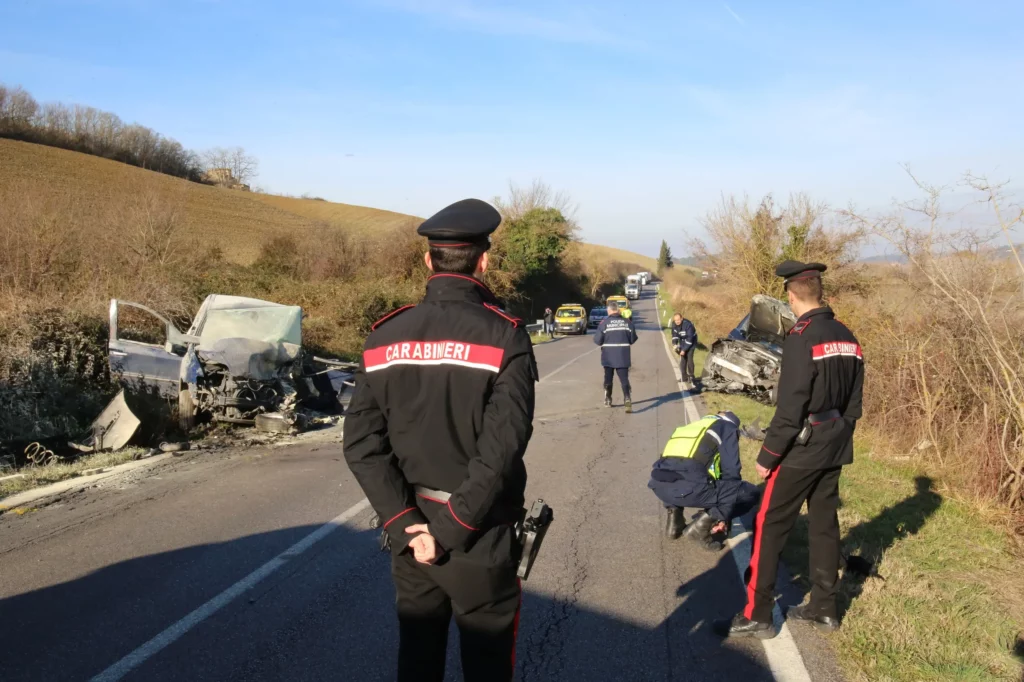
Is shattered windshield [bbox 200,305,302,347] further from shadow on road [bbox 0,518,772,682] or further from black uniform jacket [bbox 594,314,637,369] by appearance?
shadow on road [bbox 0,518,772,682]

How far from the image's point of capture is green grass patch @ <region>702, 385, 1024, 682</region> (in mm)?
3678

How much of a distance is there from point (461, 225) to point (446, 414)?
595mm

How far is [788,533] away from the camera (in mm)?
4031

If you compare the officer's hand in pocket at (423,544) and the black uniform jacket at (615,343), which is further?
the black uniform jacket at (615,343)

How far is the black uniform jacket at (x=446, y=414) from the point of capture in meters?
2.19

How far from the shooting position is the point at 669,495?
5.45m

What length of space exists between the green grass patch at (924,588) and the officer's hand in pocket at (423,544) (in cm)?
252

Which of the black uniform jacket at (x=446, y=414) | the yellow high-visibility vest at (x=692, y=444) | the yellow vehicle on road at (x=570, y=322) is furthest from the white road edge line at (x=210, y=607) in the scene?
the yellow vehicle on road at (x=570, y=322)

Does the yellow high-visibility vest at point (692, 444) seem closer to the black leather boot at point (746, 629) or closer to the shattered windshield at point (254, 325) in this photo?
the black leather boot at point (746, 629)

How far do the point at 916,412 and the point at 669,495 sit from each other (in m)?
4.36

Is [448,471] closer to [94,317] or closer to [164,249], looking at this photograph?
[94,317]

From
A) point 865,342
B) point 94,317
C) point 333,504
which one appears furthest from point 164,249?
point 865,342

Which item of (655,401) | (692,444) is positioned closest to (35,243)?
(655,401)

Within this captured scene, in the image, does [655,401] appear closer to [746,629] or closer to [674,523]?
[674,523]
